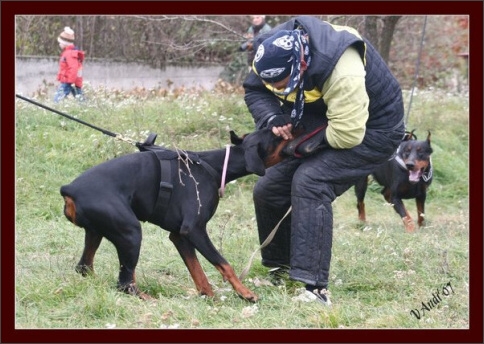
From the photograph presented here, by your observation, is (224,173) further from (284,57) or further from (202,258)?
(202,258)

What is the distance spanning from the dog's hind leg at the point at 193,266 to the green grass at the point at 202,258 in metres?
0.10

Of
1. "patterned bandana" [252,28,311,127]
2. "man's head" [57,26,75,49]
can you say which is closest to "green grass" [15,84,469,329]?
"patterned bandana" [252,28,311,127]

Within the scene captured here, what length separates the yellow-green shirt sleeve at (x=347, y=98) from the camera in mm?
4332

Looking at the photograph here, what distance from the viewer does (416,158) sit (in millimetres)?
7953

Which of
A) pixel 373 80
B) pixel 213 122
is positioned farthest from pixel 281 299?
pixel 213 122

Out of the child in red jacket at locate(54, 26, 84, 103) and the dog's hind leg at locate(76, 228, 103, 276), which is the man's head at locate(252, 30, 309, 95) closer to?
the dog's hind leg at locate(76, 228, 103, 276)

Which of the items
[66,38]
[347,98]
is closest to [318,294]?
[347,98]

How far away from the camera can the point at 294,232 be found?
15.0ft

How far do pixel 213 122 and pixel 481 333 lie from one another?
5824mm

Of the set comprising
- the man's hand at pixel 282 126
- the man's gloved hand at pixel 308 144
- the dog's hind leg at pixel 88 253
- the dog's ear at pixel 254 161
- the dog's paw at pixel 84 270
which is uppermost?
the man's hand at pixel 282 126

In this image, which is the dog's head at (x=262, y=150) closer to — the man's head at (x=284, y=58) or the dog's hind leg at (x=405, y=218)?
the man's head at (x=284, y=58)

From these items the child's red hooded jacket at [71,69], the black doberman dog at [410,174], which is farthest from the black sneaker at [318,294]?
the child's red hooded jacket at [71,69]

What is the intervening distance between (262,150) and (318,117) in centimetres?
41

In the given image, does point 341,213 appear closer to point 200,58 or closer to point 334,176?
point 334,176
